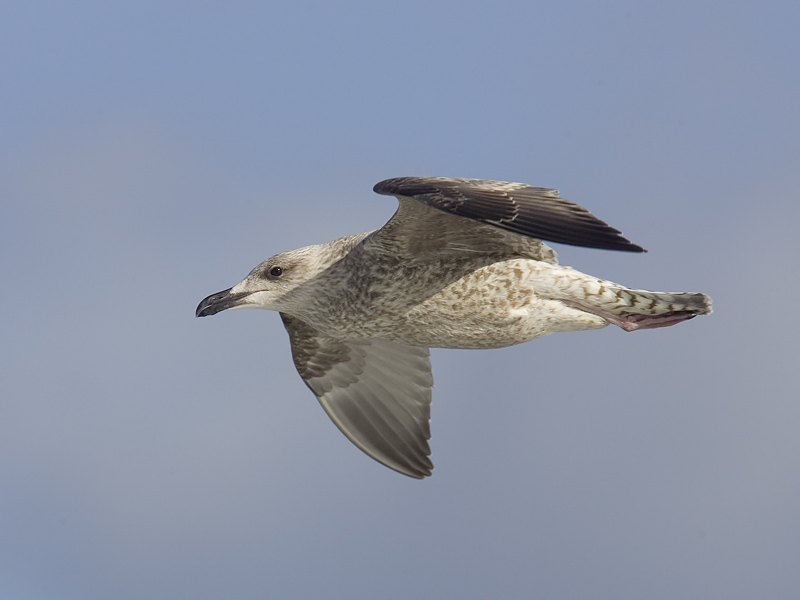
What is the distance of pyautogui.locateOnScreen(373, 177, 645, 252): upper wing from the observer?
32.8 ft

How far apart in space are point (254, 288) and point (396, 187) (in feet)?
7.50

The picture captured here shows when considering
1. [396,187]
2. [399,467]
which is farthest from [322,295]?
[399,467]

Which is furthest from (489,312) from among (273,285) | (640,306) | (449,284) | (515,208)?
(273,285)

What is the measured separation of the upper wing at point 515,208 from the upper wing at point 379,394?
3.41 metres

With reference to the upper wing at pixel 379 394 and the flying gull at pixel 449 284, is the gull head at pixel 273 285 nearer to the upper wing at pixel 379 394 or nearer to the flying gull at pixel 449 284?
the flying gull at pixel 449 284

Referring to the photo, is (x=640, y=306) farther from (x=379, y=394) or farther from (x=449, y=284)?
(x=379, y=394)

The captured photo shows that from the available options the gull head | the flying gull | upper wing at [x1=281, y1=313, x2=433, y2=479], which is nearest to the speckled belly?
the flying gull

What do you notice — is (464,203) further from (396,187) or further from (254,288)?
(254,288)

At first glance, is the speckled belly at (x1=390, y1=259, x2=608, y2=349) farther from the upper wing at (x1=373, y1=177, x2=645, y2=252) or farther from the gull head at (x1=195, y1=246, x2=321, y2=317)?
the gull head at (x1=195, y1=246, x2=321, y2=317)

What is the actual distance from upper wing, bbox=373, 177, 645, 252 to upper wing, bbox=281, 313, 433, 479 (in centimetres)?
341

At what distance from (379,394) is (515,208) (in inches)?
166

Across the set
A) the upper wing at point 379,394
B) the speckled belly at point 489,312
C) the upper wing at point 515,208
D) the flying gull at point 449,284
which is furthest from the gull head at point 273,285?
the upper wing at point 379,394

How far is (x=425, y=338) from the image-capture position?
11984mm

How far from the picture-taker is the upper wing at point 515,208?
32.8 feet
